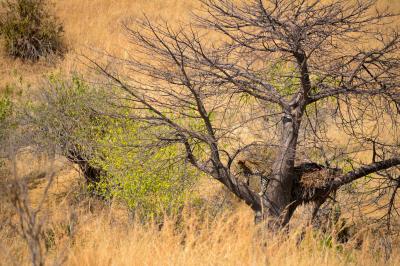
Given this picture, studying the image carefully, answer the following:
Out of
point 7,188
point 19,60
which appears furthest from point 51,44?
point 7,188

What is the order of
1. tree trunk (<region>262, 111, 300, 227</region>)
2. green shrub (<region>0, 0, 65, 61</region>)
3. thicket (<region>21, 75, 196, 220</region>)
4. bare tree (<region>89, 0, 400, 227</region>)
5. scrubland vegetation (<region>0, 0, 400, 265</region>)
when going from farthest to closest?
green shrub (<region>0, 0, 65, 61</region>) < thicket (<region>21, 75, 196, 220</region>) < tree trunk (<region>262, 111, 300, 227</region>) < bare tree (<region>89, 0, 400, 227</region>) < scrubland vegetation (<region>0, 0, 400, 265</region>)

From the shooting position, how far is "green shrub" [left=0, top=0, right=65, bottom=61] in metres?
21.2

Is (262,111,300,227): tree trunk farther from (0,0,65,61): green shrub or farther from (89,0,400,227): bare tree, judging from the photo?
(0,0,65,61): green shrub

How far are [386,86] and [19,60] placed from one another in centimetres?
1862

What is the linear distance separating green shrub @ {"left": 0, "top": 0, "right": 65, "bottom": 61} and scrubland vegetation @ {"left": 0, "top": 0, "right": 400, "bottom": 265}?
377 inches

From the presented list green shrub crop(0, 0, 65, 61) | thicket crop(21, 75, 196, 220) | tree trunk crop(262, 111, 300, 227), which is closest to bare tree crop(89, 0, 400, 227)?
tree trunk crop(262, 111, 300, 227)

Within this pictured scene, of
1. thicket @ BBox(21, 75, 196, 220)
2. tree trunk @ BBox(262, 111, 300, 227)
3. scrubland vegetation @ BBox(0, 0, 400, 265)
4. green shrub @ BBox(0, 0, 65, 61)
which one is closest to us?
scrubland vegetation @ BBox(0, 0, 400, 265)

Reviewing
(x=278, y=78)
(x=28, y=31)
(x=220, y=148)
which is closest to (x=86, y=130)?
(x=220, y=148)

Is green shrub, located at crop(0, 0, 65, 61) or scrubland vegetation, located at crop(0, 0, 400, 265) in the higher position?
green shrub, located at crop(0, 0, 65, 61)

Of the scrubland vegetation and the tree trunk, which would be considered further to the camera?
the tree trunk

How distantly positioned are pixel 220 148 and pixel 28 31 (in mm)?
16510

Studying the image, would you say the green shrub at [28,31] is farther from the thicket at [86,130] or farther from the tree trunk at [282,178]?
the tree trunk at [282,178]

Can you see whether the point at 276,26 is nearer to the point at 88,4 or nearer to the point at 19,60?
the point at 19,60

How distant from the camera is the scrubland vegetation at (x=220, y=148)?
4609 millimetres
